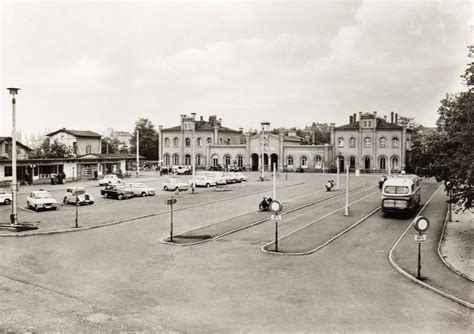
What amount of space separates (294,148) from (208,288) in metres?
64.9

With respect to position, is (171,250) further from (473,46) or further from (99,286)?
(473,46)

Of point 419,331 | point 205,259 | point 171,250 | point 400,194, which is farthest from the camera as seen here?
point 400,194

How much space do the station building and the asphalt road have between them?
5439 cm

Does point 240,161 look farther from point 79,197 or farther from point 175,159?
point 79,197

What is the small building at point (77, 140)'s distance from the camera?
6920 centimetres

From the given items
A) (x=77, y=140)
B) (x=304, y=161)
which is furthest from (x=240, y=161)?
(x=77, y=140)

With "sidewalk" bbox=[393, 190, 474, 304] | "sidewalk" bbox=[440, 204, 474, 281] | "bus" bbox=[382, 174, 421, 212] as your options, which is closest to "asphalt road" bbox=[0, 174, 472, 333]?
"sidewalk" bbox=[393, 190, 474, 304]

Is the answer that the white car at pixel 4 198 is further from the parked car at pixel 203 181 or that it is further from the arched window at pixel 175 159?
the arched window at pixel 175 159

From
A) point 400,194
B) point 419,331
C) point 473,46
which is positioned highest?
point 473,46

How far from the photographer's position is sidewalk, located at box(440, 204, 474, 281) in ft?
49.8

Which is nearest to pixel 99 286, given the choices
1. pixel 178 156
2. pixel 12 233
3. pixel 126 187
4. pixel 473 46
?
pixel 12 233

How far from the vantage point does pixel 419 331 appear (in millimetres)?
9805

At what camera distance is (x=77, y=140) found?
229 ft

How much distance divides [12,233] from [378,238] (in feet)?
58.4
